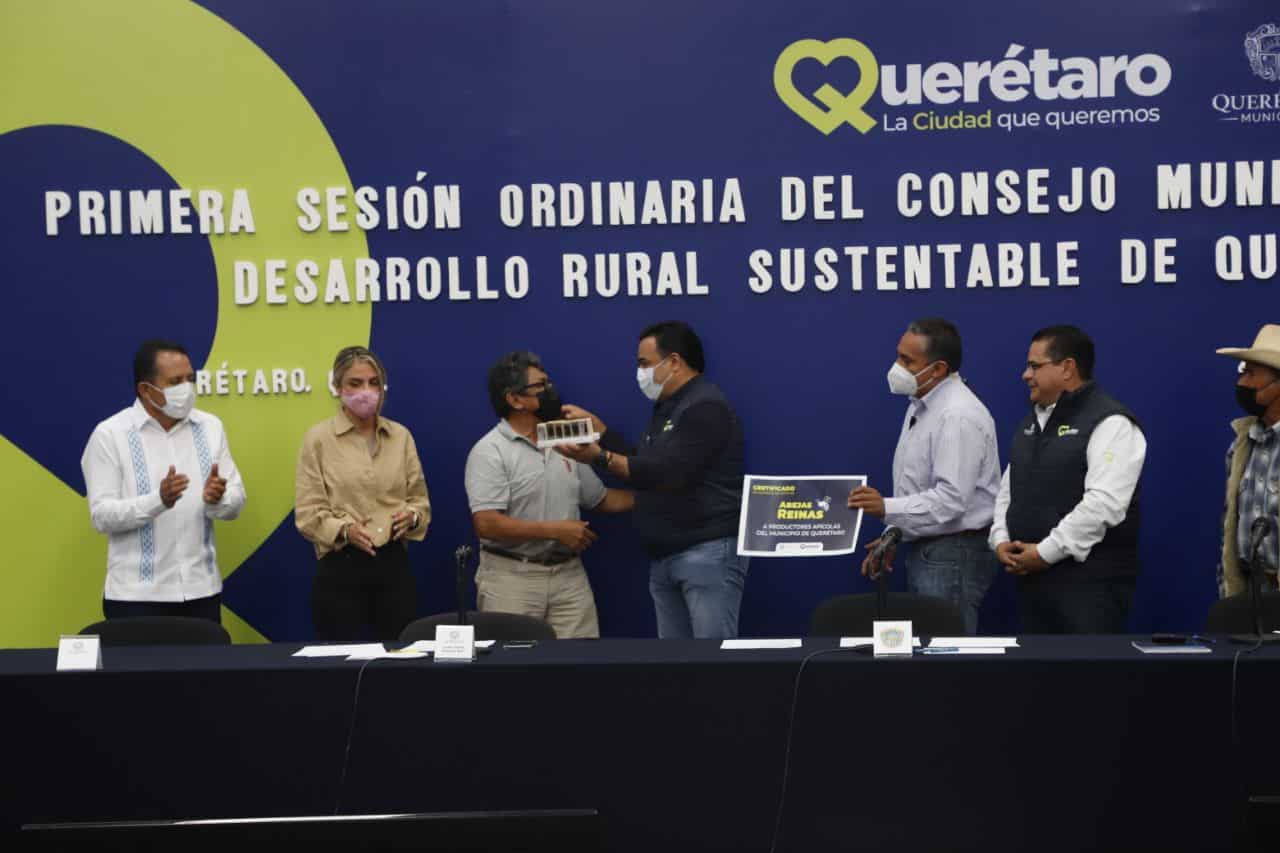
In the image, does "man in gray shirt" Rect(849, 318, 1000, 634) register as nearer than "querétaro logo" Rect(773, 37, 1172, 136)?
Yes

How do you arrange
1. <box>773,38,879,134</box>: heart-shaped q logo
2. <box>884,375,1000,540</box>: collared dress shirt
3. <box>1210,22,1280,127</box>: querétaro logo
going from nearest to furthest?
<box>884,375,1000,540</box>: collared dress shirt, <box>1210,22,1280,127</box>: querétaro logo, <box>773,38,879,134</box>: heart-shaped q logo

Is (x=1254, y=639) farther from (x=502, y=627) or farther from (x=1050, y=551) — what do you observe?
(x=502, y=627)

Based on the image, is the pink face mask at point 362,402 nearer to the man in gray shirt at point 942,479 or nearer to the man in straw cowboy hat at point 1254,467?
the man in gray shirt at point 942,479

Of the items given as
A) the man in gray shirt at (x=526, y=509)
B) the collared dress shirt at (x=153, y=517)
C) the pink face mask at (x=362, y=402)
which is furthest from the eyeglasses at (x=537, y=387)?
the collared dress shirt at (x=153, y=517)

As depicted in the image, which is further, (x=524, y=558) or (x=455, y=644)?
(x=524, y=558)

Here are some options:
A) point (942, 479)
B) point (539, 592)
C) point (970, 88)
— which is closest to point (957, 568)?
point (942, 479)

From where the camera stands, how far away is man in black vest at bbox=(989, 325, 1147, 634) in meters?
4.89

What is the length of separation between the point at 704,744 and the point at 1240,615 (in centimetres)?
182

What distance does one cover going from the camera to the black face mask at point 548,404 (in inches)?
226

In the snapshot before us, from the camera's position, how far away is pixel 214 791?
370 cm

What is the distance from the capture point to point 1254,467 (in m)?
5.03

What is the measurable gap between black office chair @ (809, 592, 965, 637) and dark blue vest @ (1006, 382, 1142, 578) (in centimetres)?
79

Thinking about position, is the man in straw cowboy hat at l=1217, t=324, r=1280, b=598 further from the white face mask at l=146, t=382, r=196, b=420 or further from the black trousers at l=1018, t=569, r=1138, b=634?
the white face mask at l=146, t=382, r=196, b=420

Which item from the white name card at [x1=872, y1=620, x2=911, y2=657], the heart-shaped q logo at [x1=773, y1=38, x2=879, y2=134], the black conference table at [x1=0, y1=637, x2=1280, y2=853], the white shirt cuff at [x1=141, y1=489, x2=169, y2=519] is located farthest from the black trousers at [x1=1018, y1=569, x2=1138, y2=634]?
the white shirt cuff at [x1=141, y1=489, x2=169, y2=519]
